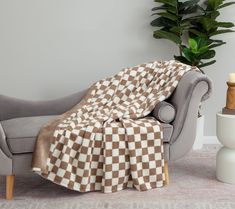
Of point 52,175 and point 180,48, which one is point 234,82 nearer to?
point 180,48

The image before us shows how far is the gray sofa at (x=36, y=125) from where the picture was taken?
9.89 feet

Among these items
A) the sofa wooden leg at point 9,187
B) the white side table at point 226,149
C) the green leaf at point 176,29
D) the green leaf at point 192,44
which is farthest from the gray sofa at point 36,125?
the green leaf at point 176,29

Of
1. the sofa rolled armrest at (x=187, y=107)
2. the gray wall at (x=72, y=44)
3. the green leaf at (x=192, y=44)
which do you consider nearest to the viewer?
the sofa rolled armrest at (x=187, y=107)

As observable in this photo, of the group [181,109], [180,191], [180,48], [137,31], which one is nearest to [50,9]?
[137,31]

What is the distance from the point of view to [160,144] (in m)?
3.16

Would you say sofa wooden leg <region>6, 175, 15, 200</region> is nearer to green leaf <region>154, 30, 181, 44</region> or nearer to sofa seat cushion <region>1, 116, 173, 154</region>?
sofa seat cushion <region>1, 116, 173, 154</region>

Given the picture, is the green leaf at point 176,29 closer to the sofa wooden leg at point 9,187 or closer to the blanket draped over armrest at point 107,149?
the blanket draped over armrest at point 107,149

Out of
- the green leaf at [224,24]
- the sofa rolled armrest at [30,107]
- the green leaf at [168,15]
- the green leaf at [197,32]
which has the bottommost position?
the sofa rolled armrest at [30,107]

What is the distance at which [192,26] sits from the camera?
13.4 ft

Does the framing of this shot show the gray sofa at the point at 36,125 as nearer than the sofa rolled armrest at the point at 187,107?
Yes

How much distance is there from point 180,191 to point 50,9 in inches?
71.4

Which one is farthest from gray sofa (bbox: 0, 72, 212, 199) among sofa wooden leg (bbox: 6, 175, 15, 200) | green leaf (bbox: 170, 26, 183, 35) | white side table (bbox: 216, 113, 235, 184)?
green leaf (bbox: 170, 26, 183, 35)

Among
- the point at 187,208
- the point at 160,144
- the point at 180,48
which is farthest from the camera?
the point at 180,48

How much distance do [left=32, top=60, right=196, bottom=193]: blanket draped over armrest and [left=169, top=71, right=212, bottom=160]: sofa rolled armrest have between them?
3.3 inches
